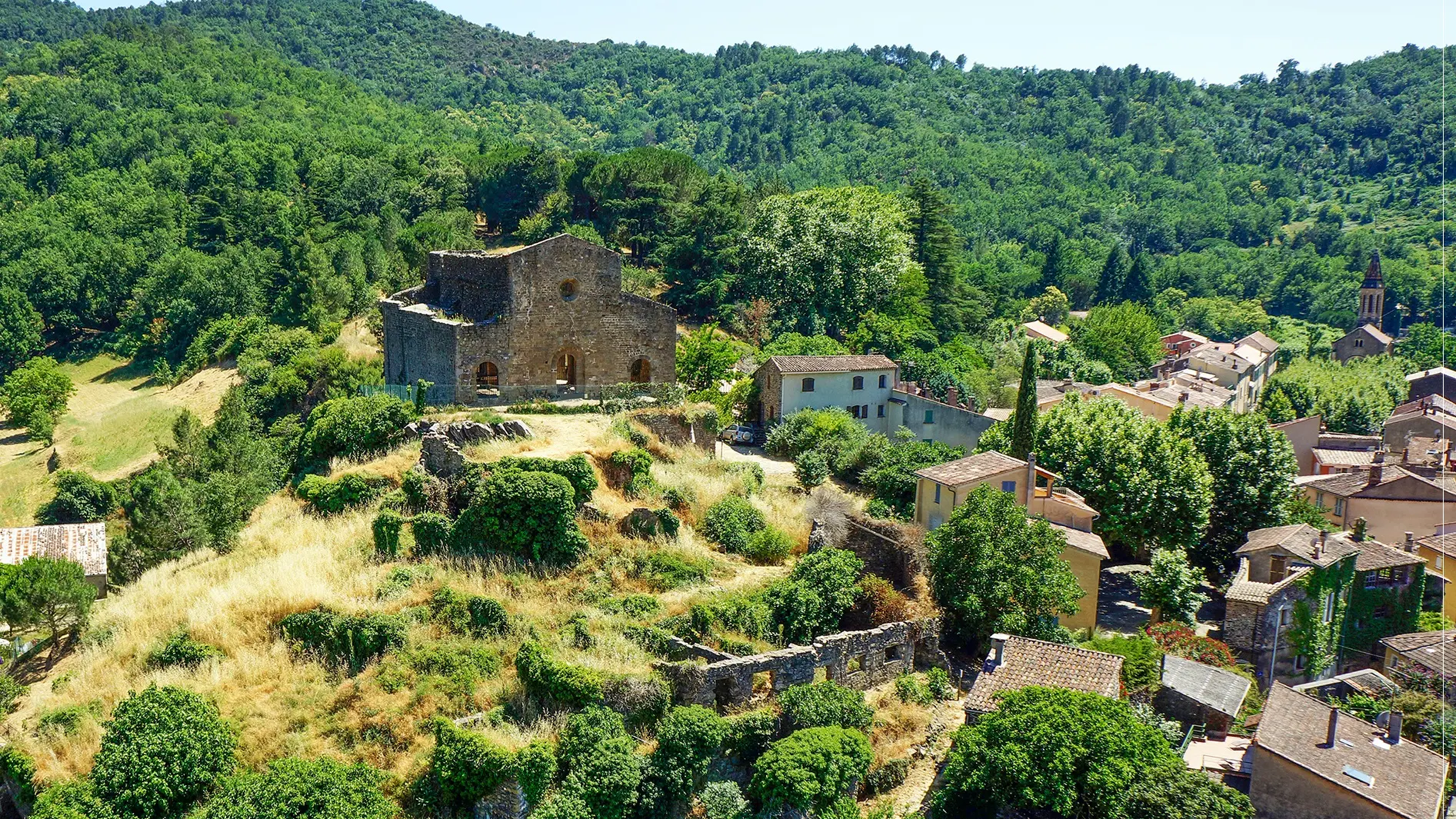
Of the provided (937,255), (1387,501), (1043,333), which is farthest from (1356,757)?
(1043,333)

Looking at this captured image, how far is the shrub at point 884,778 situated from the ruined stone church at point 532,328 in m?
16.3

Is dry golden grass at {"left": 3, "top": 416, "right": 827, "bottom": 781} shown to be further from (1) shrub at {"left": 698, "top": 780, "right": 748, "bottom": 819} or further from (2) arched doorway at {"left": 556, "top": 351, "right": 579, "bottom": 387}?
(2) arched doorway at {"left": 556, "top": 351, "right": 579, "bottom": 387}

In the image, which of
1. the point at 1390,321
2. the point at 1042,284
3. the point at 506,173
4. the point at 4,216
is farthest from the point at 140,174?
the point at 1390,321

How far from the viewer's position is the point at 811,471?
37.7 meters

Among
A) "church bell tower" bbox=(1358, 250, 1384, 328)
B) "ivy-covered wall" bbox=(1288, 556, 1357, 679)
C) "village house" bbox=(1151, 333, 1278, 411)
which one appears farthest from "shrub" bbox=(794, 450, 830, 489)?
"church bell tower" bbox=(1358, 250, 1384, 328)

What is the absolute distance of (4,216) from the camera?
88188mm

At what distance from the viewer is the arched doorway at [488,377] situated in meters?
36.2

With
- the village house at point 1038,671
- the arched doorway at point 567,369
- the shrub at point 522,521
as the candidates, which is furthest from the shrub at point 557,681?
the arched doorway at point 567,369

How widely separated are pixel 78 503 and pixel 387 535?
95.0ft

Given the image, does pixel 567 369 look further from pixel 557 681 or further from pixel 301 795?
pixel 301 795

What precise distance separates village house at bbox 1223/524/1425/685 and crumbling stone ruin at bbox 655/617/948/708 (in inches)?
422

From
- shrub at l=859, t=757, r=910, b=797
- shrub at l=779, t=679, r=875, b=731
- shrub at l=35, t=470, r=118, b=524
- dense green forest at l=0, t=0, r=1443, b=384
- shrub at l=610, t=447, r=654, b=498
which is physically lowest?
shrub at l=35, t=470, r=118, b=524

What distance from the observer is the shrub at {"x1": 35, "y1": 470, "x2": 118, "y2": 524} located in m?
48.3

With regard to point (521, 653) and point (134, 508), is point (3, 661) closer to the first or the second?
point (134, 508)
